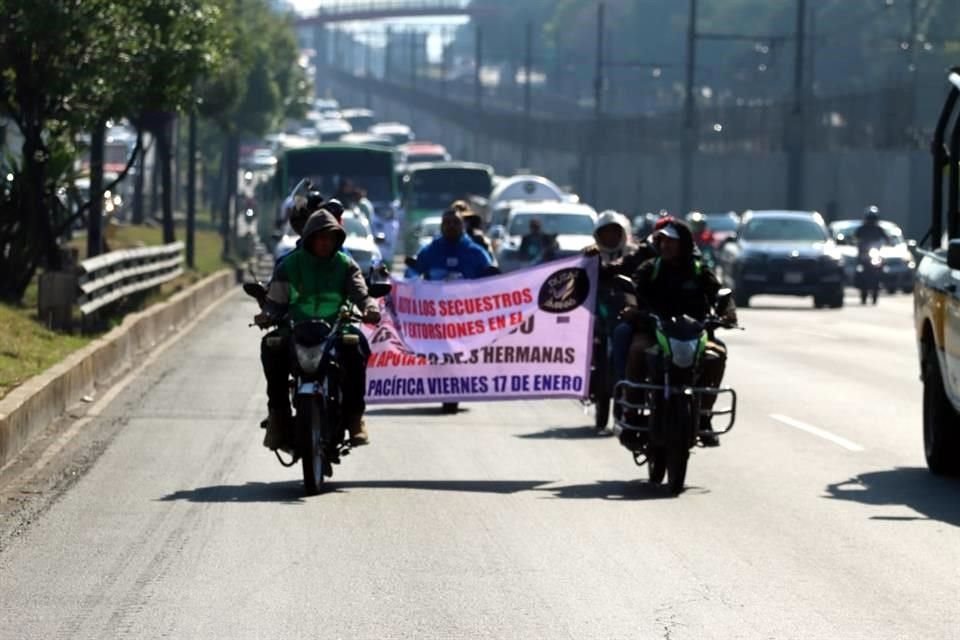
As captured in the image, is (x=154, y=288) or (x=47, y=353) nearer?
(x=47, y=353)

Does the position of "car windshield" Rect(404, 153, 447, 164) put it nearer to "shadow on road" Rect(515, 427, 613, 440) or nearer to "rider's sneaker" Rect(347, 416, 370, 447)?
"shadow on road" Rect(515, 427, 613, 440)

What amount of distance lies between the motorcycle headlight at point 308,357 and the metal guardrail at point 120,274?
424 inches

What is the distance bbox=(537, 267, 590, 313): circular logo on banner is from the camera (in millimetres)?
15969

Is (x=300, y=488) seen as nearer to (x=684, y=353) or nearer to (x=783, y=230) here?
(x=684, y=353)

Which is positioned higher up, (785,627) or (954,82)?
(954,82)

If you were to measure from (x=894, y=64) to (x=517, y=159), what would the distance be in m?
27.2

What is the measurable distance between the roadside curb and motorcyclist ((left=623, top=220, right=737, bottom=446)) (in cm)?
398

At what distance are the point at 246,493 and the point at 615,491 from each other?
7.00 feet

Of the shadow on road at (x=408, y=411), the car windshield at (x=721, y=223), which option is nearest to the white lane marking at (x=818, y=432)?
the shadow on road at (x=408, y=411)

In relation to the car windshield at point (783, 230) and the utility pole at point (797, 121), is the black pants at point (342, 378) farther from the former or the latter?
the utility pole at point (797, 121)

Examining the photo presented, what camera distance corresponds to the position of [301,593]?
9445 millimetres

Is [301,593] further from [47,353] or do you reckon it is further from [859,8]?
[859,8]

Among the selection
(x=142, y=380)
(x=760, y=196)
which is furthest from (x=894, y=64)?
(x=142, y=380)

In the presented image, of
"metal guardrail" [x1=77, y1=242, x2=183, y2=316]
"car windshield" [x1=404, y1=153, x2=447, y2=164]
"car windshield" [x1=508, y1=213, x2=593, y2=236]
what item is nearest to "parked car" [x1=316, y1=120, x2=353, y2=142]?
"car windshield" [x1=404, y1=153, x2=447, y2=164]
